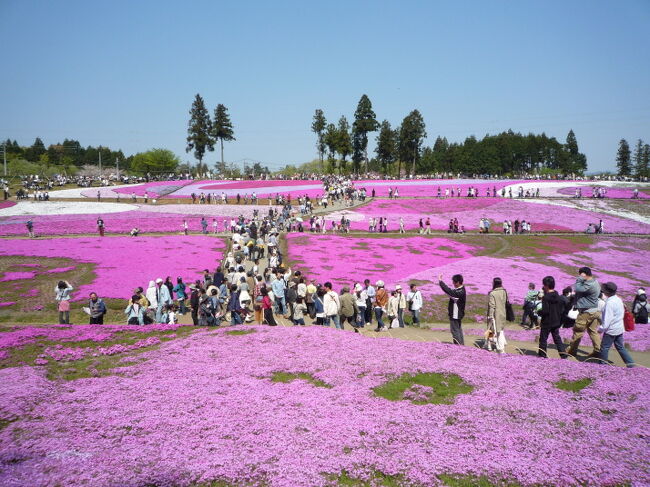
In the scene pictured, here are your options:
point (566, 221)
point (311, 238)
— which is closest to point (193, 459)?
point (311, 238)

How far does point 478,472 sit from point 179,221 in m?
48.7

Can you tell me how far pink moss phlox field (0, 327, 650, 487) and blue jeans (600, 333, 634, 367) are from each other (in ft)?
3.61

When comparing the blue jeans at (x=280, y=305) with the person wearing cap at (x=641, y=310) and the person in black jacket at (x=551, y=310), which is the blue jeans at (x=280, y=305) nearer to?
the person in black jacket at (x=551, y=310)

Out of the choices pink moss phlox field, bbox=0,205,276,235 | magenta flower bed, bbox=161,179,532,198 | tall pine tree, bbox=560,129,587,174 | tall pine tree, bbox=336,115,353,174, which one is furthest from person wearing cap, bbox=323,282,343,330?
tall pine tree, bbox=560,129,587,174

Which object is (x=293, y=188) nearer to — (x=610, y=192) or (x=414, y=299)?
(x=610, y=192)

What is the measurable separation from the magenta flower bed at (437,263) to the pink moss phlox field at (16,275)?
58.2 feet

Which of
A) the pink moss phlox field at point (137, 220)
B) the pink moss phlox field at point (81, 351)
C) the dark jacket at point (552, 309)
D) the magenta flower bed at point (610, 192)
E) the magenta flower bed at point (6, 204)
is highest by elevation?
the magenta flower bed at point (6, 204)

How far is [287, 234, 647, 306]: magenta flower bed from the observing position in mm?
29875

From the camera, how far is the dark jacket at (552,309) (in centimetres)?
1284

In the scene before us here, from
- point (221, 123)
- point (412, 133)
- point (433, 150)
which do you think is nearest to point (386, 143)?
point (412, 133)

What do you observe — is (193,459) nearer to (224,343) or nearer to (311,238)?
(224,343)

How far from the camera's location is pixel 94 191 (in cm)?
7506

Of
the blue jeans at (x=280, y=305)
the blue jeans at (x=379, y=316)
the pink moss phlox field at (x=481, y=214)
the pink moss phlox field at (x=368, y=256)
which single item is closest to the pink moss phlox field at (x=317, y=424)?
the blue jeans at (x=379, y=316)

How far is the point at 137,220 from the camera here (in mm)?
51875
